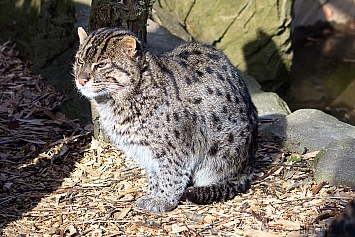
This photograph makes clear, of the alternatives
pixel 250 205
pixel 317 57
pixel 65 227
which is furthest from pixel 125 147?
pixel 317 57

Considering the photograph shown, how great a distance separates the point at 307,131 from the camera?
607 centimetres

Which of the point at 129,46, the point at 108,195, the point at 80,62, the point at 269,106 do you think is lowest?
the point at 108,195

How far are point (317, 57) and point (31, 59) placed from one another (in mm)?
6174

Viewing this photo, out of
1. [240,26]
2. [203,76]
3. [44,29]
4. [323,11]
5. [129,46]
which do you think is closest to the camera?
[129,46]

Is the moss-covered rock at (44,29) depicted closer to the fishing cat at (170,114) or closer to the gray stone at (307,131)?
the fishing cat at (170,114)

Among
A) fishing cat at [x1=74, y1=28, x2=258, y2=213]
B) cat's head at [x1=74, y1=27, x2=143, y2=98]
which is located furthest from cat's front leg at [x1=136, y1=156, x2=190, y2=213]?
cat's head at [x1=74, y1=27, x2=143, y2=98]

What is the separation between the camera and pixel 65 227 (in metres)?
4.60

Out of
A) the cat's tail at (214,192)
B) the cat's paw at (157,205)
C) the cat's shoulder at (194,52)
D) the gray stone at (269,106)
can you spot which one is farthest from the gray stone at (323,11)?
the cat's paw at (157,205)

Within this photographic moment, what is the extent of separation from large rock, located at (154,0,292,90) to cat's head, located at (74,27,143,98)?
505 cm

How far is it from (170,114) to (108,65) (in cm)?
68

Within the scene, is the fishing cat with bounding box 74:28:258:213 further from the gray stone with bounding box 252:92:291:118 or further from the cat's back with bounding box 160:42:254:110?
the gray stone with bounding box 252:92:291:118

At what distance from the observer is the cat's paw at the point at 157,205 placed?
4.78m

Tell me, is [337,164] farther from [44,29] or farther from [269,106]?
[44,29]

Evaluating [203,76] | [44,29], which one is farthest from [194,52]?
[44,29]
